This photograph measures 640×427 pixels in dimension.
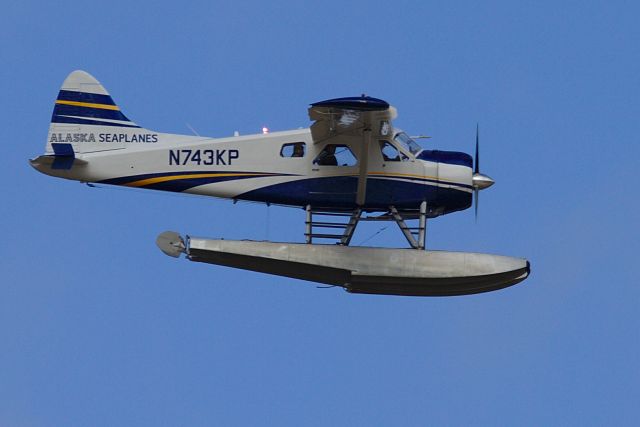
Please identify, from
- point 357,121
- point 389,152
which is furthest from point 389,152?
point 357,121

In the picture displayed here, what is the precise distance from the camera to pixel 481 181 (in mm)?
20688

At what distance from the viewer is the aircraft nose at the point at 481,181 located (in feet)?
67.9

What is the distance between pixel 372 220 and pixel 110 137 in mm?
4945

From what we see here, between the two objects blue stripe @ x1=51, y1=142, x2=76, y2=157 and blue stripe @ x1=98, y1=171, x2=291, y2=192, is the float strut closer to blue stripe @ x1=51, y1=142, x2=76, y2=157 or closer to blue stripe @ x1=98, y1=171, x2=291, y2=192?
blue stripe @ x1=98, y1=171, x2=291, y2=192

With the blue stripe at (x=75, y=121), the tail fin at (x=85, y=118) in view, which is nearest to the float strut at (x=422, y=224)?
the tail fin at (x=85, y=118)

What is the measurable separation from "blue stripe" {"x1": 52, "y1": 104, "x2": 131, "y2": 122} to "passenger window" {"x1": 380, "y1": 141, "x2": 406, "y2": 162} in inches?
184

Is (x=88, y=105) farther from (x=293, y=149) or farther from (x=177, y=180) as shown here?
(x=293, y=149)

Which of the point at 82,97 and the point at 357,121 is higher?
the point at 82,97

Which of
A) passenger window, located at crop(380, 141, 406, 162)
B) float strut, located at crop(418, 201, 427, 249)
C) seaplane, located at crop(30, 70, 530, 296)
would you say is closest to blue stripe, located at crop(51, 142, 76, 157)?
seaplane, located at crop(30, 70, 530, 296)

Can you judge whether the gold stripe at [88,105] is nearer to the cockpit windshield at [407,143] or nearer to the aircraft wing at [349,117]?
the aircraft wing at [349,117]

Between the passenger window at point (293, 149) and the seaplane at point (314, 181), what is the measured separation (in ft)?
0.06

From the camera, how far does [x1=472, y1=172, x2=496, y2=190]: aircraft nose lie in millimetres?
20688

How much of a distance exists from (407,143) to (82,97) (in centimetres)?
594

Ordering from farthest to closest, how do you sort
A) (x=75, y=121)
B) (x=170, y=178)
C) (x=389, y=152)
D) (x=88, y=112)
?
(x=88, y=112), (x=75, y=121), (x=389, y=152), (x=170, y=178)
